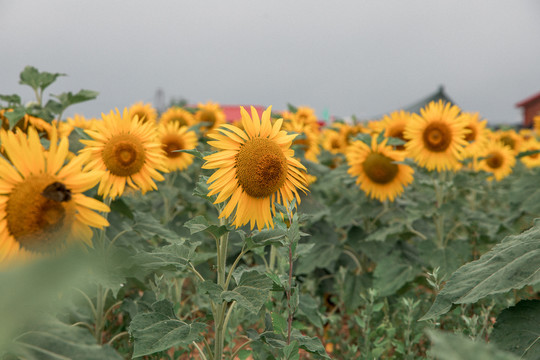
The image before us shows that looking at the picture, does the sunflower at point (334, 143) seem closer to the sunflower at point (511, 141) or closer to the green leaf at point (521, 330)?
the sunflower at point (511, 141)

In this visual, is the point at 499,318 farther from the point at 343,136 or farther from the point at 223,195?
the point at 343,136

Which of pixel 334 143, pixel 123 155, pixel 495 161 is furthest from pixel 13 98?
pixel 495 161

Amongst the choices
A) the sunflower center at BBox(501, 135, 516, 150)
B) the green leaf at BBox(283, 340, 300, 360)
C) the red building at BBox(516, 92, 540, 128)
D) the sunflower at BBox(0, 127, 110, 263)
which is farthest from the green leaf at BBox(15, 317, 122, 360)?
the red building at BBox(516, 92, 540, 128)

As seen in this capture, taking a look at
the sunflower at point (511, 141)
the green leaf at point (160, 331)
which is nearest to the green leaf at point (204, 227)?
the green leaf at point (160, 331)

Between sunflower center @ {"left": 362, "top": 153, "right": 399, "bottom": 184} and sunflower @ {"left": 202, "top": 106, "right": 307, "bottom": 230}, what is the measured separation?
1997 mm

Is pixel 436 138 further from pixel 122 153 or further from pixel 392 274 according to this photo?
pixel 122 153

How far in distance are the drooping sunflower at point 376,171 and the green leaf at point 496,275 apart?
2143mm

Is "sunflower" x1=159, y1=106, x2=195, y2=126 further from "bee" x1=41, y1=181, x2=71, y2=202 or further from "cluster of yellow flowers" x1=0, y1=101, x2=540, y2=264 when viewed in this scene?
"bee" x1=41, y1=181, x2=71, y2=202

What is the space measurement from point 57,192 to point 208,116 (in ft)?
14.7

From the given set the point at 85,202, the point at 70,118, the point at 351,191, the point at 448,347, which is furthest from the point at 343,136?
the point at 448,347

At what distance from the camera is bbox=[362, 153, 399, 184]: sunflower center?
11.7ft

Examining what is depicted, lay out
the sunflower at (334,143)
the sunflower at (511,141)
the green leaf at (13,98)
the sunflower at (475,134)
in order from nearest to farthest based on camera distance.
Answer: the green leaf at (13,98) < the sunflower at (475,134) < the sunflower at (334,143) < the sunflower at (511,141)

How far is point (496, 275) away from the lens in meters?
1.33

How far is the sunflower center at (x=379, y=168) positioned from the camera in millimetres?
3578
